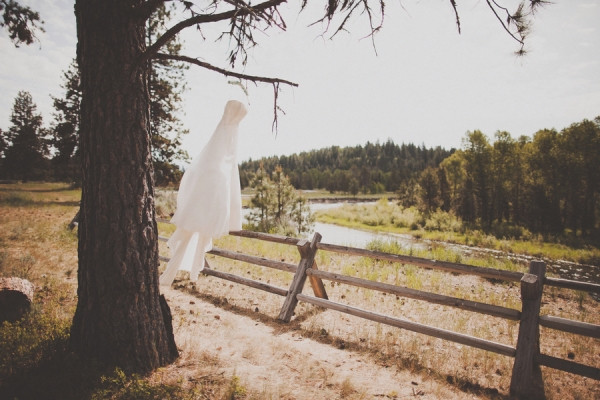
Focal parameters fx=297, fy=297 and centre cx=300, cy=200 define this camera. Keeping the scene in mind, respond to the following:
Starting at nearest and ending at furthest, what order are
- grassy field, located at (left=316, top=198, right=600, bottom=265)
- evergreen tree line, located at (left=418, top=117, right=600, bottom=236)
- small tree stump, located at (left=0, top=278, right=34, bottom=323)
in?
small tree stump, located at (left=0, top=278, right=34, bottom=323) < grassy field, located at (left=316, top=198, right=600, bottom=265) < evergreen tree line, located at (left=418, top=117, right=600, bottom=236)

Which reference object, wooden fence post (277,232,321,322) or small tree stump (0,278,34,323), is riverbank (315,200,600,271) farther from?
small tree stump (0,278,34,323)

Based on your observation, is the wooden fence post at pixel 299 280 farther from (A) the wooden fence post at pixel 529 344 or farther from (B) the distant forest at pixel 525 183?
(B) the distant forest at pixel 525 183

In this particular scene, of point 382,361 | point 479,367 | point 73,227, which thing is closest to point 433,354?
point 479,367

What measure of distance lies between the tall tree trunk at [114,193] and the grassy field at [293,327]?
0.33 m

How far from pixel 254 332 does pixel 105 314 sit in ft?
7.41

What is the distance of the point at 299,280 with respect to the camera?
17.2 ft

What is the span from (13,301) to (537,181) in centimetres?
3982

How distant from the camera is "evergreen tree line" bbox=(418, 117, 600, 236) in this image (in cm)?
2728

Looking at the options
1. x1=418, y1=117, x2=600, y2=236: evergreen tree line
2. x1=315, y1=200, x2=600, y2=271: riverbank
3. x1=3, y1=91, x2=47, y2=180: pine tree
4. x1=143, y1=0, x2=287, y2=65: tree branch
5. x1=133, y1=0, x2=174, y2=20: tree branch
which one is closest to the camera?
x1=143, y1=0, x2=287, y2=65: tree branch

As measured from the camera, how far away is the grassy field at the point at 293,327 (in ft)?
8.85

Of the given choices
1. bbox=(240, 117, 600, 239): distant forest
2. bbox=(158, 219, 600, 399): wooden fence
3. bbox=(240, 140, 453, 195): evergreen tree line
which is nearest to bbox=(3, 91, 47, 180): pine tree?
bbox=(240, 117, 600, 239): distant forest

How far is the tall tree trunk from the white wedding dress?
17.1 inches

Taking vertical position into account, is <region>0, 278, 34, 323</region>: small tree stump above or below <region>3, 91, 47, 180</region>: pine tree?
below

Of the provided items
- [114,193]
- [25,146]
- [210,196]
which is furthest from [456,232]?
[25,146]
